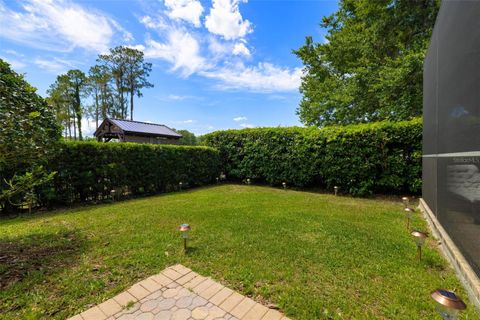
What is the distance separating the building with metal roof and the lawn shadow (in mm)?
15078

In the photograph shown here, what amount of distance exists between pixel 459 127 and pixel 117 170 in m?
8.18

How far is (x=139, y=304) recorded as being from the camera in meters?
2.08

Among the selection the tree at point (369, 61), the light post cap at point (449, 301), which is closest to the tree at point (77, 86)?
the tree at point (369, 61)

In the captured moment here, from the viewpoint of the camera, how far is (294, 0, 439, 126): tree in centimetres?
903

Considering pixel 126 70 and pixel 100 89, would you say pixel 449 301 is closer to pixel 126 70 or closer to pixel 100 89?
pixel 126 70

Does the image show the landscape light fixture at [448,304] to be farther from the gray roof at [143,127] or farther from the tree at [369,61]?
the gray roof at [143,127]

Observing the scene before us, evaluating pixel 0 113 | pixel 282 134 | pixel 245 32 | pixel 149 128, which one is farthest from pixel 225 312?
pixel 149 128

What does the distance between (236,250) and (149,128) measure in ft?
61.3

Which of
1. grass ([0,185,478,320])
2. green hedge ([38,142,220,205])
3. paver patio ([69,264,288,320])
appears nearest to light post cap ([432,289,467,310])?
grass ([0,185,478,320])

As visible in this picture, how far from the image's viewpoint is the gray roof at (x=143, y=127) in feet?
57.4

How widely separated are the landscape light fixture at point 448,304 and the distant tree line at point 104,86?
31771 mm

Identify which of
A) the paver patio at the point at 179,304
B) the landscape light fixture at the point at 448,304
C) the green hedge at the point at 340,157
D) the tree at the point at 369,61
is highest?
the tree at the point at 369,61

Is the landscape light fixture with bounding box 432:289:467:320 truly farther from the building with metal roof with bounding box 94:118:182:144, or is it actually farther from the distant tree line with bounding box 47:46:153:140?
the distant tree line with bounding box 47:46:153:140

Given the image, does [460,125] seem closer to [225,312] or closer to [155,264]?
[225,312]
